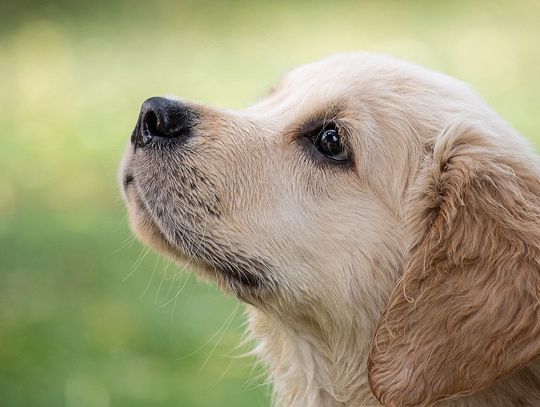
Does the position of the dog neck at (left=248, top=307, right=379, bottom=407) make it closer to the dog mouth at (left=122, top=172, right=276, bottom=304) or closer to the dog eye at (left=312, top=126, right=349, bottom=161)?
the dog mouth at (left=122, top=172, right=276, bottom=304)

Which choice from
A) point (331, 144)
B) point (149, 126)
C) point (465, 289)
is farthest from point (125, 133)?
point (465, 289)

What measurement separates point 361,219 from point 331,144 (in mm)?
305

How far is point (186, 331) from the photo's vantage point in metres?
6.04

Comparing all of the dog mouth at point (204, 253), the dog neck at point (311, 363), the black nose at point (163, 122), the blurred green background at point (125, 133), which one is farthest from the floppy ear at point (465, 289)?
the blurred green background at point (125, 133)

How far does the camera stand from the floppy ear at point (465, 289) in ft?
10.4

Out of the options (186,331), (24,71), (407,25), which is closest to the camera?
(186,331)

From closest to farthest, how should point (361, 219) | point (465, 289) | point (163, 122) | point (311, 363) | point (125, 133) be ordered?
point (465, 289) < point (361, 219) < point (163, 122) < point (311, 363) < point (125, 133)

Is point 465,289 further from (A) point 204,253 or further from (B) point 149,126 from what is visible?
(B) point 149,126

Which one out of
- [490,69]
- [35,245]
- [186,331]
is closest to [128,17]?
[490,69]

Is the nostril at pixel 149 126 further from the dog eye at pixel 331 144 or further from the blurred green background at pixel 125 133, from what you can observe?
the blurred green background at pixel 125 133

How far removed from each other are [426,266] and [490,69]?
27.6 ft

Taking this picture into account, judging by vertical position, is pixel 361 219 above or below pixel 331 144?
below

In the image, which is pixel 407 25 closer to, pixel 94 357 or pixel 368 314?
pixel 94 357

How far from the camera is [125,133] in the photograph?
9.43m
